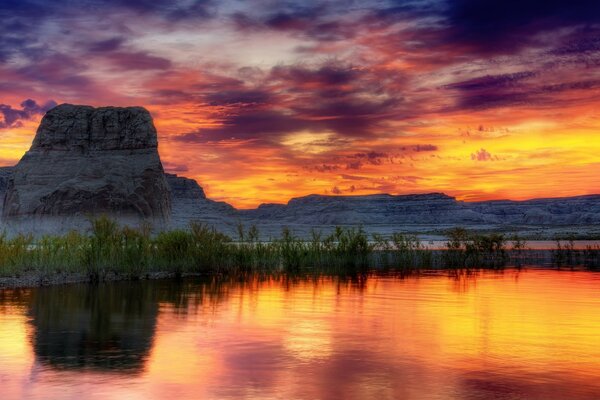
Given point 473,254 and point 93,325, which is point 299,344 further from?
point 473,254

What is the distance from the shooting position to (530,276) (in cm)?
3191

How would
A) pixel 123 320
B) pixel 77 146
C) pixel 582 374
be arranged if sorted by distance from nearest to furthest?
pixel 582 374
pixel 123 320
pixel 77 146

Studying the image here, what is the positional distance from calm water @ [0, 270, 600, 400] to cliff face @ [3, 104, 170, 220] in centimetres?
8876

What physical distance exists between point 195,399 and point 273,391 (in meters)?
1.16

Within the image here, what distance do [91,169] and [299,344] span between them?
356 feet

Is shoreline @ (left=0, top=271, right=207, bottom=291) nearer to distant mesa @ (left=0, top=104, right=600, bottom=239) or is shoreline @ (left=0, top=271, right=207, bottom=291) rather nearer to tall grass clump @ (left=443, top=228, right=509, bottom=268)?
tall grass clump @ (left=443, top=228, right=509, bottom=268)

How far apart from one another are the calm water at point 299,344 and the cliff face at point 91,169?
88762 millimetres

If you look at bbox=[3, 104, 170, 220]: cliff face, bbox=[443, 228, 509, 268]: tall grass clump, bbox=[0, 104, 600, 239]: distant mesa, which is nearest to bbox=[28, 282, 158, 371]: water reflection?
bbox=[443, 228, 509, 268]: tall grass clump

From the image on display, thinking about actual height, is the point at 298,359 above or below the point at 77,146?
below

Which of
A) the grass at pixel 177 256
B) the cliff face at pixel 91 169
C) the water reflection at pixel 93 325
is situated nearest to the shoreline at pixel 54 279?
the grass at pixel 177 256

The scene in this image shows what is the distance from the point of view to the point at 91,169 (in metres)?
116

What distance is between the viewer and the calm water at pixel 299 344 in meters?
10.2

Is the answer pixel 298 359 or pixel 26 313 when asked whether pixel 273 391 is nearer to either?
pixel 298 359

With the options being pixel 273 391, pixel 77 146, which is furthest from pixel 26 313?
pixel 77 146
